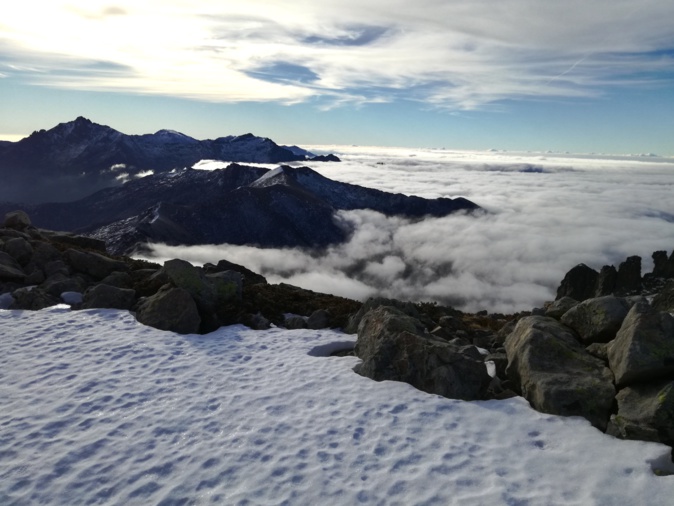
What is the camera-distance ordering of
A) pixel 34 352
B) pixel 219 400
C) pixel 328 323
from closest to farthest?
1. pixel 219 400
2. pixel 34 352
3. pixel 328 323

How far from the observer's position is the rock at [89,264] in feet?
85.1

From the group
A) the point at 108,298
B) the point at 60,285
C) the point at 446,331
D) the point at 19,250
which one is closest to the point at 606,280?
the point at 446,331

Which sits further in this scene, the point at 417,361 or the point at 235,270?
the point at 235,270

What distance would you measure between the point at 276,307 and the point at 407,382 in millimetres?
11532

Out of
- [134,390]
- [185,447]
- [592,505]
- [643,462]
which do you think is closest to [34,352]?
[134,390]

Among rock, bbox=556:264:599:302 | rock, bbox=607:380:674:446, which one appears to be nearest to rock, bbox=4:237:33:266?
rock, bbox=607:380:674:446

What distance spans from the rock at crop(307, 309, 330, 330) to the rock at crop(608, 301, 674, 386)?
1260 centimetres

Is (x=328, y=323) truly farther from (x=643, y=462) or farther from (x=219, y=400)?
(x=643, y=462)

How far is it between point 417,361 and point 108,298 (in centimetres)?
1589

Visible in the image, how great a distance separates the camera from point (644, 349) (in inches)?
469

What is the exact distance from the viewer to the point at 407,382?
14328mm

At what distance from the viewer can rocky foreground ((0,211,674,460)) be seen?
1181cm

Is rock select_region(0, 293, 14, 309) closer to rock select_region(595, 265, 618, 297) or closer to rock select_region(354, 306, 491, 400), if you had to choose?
rock select_region(354, 306, 491, 400)

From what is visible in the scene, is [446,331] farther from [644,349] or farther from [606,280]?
[606,280]
